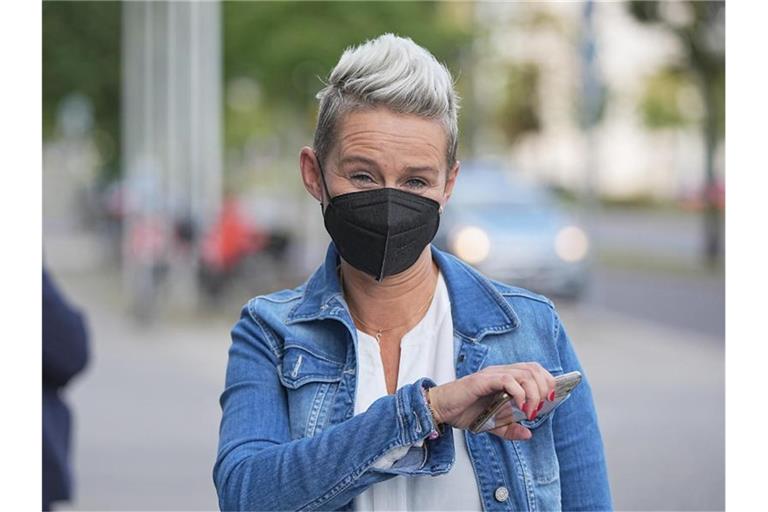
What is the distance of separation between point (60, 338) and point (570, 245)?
40.7ft

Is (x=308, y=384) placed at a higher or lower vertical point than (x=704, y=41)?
lower

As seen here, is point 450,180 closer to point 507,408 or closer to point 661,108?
point 507,408

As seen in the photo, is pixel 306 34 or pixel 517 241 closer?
pixel 517 241

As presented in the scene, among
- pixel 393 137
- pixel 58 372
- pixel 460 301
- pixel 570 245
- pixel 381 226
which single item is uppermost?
pixel 570 245

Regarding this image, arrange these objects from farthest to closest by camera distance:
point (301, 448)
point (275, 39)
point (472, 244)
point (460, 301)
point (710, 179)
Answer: point (710, 179) < point (275, 39) < point (472, 244) < point (460, 301) < point (301, 448)

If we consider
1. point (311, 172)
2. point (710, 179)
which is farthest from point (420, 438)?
point (710, 179)

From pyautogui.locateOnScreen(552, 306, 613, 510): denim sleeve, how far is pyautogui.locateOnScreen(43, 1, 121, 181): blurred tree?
21348 millimetres

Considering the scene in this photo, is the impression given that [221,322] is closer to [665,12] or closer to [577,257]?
[577,257]

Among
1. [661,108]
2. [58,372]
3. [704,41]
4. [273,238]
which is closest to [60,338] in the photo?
[58,372]

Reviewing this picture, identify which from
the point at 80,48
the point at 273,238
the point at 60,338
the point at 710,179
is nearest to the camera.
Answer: the point at 60,338

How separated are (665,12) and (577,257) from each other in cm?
667

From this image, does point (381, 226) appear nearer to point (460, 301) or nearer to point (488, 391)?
point (460, 301)

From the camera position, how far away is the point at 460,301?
7.40 ft

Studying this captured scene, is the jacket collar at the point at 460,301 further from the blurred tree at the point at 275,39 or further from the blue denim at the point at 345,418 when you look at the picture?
the blurred tree at the point at 275,39
